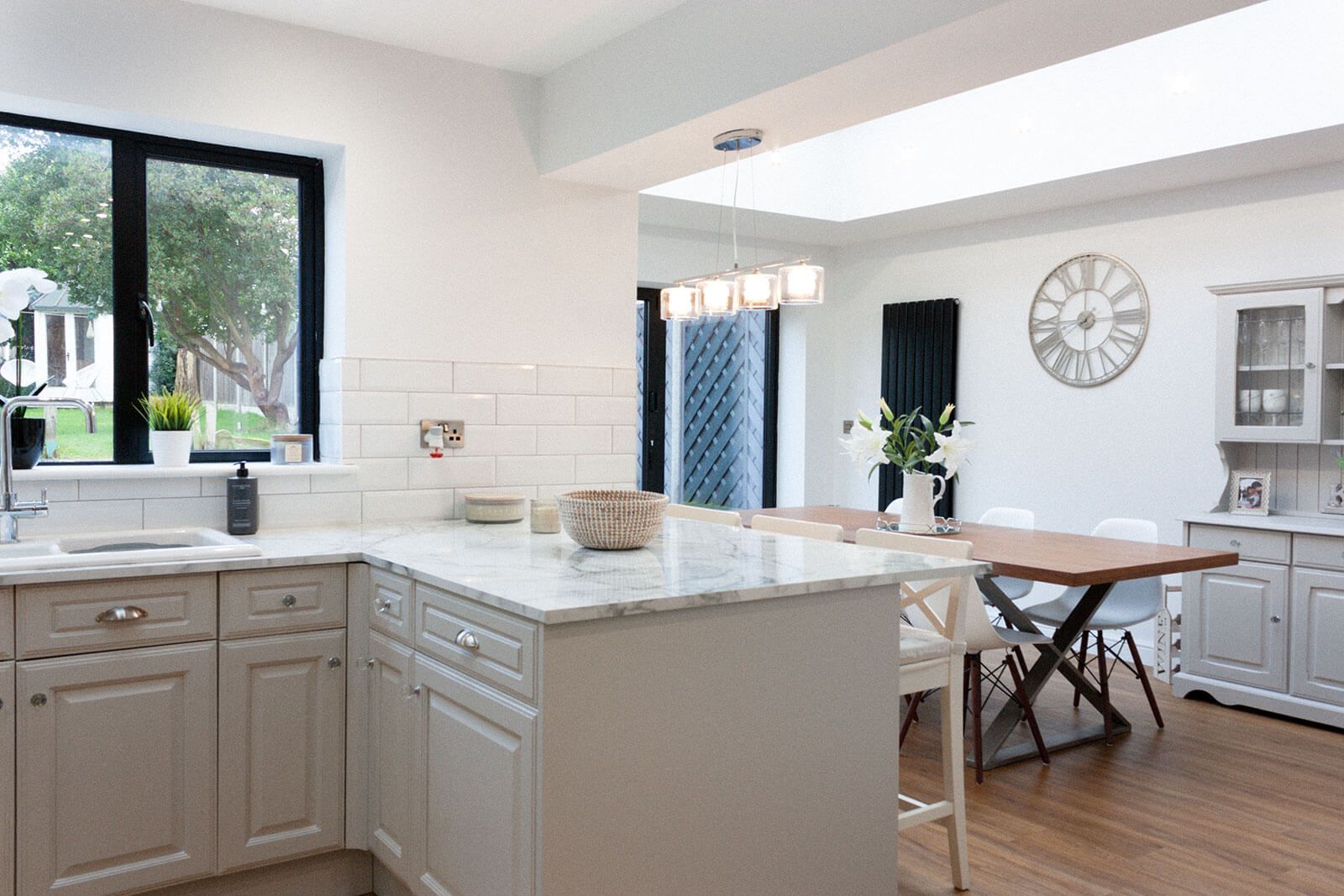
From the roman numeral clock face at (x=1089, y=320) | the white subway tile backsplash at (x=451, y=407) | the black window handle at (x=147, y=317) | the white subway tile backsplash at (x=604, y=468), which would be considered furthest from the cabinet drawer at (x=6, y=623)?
the roman numeral clock face at (x=1089, y=320)

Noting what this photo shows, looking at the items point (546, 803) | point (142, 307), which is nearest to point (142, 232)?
point (142, 307)

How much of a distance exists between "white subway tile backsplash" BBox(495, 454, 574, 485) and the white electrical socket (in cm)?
16

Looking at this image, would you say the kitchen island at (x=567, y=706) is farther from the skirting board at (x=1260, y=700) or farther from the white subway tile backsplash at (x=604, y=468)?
the skirting board at (x=1260, y=700)

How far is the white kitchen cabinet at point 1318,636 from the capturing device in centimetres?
420

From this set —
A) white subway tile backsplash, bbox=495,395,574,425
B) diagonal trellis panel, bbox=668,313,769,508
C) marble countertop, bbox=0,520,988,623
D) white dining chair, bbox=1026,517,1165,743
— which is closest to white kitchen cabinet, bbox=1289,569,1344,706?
white dining chair, bbox=1026,517,1165,743

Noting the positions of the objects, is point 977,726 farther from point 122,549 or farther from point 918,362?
point 918,362

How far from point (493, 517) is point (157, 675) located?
Answer: 3.96 feet

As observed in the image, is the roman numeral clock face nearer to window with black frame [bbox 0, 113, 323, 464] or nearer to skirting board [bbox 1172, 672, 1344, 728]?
skirting board [bbox 1172, 672, 1344, 728]

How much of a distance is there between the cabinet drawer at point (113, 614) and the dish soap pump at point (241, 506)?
0.60 metres

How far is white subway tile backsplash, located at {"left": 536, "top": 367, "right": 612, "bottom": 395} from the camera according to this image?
3760 mm

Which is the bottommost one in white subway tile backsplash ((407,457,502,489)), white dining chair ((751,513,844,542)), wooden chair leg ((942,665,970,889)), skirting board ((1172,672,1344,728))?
skirting board ((1172,672,1344,728))

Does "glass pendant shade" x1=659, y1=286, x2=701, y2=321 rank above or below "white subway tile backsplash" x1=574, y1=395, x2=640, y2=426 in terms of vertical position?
above

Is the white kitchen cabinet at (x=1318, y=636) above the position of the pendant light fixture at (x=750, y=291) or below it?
below

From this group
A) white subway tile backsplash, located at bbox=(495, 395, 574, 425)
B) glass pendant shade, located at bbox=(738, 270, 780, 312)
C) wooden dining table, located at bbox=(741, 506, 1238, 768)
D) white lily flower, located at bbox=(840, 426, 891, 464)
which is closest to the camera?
wooden dining table, located at bbox=(741, 506, 1238, 768)
